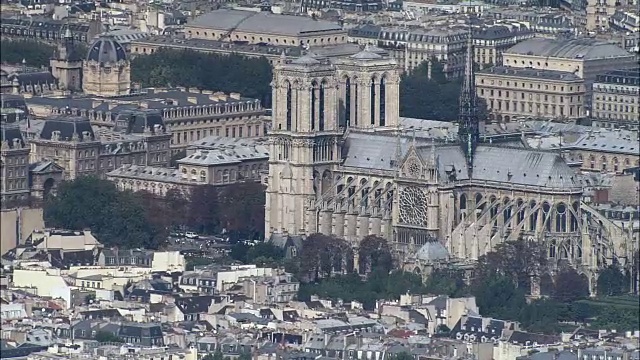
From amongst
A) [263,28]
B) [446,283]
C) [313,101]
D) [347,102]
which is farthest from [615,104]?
[446,283]

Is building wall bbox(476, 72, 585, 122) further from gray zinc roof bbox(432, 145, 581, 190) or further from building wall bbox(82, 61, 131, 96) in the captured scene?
gray zinc roof bbox(432, 145, 581, 190)

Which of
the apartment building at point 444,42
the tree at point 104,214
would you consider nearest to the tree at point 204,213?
the tree at point 104,214

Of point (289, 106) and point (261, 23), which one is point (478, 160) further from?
point (261, 23)

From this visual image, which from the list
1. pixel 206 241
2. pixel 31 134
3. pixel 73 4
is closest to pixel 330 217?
pixel 206 241

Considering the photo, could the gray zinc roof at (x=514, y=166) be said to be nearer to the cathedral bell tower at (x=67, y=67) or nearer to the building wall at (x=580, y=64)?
the building wall at (x=580, y=64)

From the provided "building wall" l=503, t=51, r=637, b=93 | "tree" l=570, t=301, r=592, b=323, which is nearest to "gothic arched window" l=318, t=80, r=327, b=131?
"tree" l=570, t=301, r=592, b=323

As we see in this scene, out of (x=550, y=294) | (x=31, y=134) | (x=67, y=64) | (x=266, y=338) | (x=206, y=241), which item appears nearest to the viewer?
(x=266, y=338)

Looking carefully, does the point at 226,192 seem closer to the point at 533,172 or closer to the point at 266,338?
the point at 533,172
